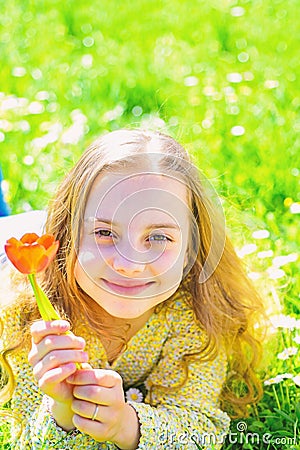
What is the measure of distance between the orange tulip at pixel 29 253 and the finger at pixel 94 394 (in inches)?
10.2

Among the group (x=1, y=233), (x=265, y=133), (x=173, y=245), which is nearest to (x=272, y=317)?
(x=173, y=245)

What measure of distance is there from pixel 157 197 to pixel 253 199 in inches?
35.1

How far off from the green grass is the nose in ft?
1.30

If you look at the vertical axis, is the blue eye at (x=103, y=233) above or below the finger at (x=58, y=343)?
above

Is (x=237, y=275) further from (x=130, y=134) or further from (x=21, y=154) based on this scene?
(x=21, y=154)

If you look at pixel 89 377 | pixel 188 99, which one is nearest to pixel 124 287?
pixel 89 377

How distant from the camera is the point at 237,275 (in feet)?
5.64

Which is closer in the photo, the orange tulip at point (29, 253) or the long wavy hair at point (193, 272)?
the orange tulip at point (29, 253)

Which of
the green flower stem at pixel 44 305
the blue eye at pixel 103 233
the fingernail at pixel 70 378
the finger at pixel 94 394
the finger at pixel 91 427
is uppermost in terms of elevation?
the green flower stem at pixel 44 305

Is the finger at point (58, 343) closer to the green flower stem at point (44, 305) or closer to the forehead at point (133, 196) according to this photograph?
the green flower stem at point (44, 305)

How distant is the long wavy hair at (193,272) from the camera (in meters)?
1.50

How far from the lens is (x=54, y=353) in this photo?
4.18 ft

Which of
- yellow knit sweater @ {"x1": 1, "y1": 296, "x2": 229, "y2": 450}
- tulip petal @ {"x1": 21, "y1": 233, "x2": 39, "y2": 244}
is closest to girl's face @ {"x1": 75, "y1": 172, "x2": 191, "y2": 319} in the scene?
yellow knit sweater @ {"x1": 1, "y1": 296, "x2": 229, "y2": 450}

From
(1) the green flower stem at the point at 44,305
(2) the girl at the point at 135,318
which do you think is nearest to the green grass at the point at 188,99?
(2) the girl at the point at 135,318
